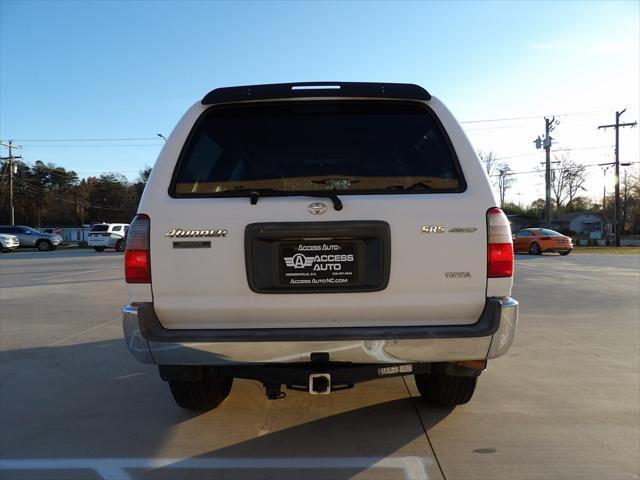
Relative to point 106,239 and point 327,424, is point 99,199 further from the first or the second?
point 327,424

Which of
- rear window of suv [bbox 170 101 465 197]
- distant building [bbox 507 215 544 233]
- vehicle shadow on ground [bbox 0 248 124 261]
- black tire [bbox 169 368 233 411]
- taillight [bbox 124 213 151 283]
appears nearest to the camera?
taillight [bbox 124 213 151 283]

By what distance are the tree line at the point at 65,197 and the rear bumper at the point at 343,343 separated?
68.3 metres

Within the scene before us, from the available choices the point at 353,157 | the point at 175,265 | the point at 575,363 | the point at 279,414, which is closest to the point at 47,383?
the point at 279,414

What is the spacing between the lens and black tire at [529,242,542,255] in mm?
22812

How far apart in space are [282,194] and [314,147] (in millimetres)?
546

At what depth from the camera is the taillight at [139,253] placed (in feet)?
8.64

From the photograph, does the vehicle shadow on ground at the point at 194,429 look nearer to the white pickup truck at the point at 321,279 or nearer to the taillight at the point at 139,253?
the white pickup truck at the point at 321,279

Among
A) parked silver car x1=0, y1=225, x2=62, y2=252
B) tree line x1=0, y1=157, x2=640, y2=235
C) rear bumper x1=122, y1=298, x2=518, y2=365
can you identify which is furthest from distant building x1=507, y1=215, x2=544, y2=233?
rear bumper x1=122, y1=298, x2=518, y2=365

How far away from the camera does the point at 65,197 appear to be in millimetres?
78625

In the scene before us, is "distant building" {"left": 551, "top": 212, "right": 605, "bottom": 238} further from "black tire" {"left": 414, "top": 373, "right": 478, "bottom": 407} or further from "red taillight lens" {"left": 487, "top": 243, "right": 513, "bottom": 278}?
"red taillight lens" {"left": 487, "top": 243, "right": 513, "bottom": 278}

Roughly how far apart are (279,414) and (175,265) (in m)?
1.71

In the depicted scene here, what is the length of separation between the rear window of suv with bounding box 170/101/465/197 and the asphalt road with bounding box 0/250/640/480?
170 cm

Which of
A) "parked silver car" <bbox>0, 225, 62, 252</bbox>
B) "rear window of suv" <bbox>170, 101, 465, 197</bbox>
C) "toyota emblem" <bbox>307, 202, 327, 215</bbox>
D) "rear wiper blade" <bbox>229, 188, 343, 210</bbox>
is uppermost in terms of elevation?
"rear window of suv" <bbox>170, 101, 465, 197</bbox>

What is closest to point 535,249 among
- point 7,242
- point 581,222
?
point 7,242
